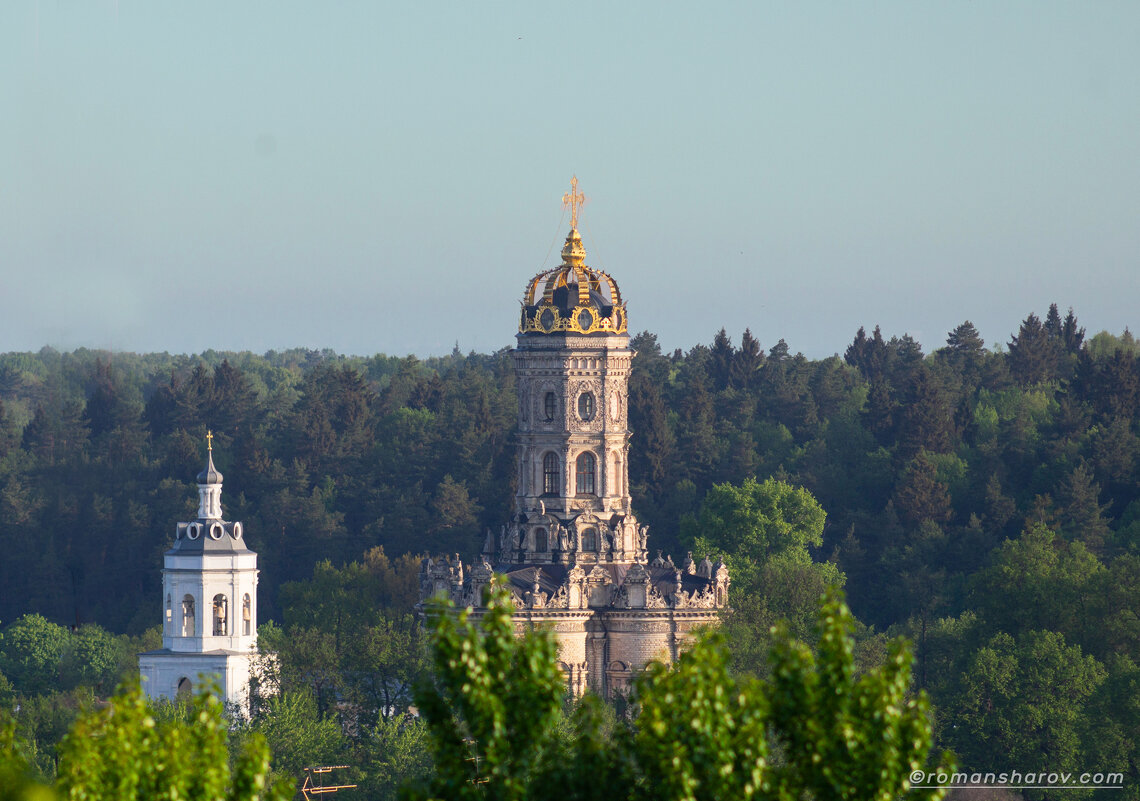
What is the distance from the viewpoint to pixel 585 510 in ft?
274

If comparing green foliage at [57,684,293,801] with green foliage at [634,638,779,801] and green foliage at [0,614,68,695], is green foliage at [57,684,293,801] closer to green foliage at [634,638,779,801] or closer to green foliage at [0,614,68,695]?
green foliage at [634,638,779,801]

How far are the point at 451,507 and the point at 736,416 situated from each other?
18.8 meters

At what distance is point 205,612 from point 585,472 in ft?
52.0

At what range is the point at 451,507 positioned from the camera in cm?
12506

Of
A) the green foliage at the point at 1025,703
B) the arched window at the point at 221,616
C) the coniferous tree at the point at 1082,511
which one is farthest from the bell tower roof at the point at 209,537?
the coniferous tree at the point at 1082,511

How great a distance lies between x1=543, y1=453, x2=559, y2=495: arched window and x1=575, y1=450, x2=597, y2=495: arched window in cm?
59

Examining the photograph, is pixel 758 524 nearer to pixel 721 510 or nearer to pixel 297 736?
pixel 721 510

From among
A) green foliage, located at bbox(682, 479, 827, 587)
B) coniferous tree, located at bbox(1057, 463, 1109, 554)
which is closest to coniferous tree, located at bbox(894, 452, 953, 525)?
coniferous tree, located at bbox(1057, 463, 1109, 554)

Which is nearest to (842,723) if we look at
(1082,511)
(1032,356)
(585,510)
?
(585,510)

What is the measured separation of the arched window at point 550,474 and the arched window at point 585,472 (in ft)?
1.93

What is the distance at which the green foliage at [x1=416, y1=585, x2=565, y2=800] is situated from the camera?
120ft

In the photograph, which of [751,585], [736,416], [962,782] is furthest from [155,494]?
[962,782]

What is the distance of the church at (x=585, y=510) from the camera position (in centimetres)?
8138

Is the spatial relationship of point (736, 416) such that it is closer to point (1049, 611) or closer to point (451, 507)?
point (451, 507)
